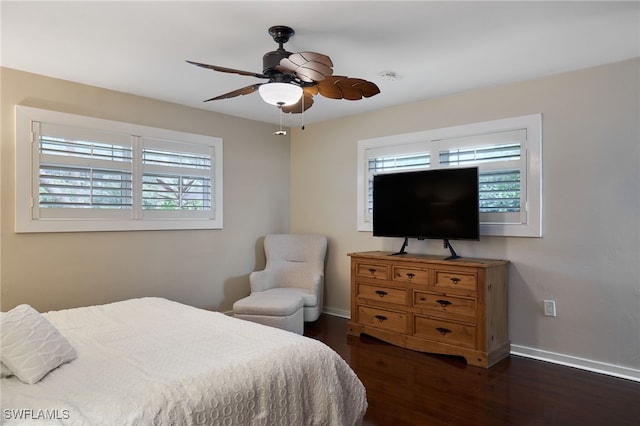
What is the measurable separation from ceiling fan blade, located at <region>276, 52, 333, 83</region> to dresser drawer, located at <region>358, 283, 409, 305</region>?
7.33 ft

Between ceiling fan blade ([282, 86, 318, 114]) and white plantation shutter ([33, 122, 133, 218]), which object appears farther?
white plantation shutter ([33, 122, 133, 218])

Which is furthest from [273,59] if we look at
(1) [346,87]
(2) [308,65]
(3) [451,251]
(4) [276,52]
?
(3) [451,251]

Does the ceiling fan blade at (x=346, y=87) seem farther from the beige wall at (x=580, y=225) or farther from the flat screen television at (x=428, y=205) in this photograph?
the beige wall at (x=580, y=225)

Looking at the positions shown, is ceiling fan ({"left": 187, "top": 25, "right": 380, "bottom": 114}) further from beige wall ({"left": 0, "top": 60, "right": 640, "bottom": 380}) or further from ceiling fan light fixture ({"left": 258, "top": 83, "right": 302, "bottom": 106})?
beige wall ({"left": 0, "top": 60, "right": 640, "bottom": 380})

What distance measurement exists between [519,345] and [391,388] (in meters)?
1.45

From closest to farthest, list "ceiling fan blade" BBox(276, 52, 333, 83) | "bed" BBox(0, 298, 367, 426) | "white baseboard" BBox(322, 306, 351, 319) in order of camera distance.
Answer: "bed" BBox(0, 298, 367, 426) → "ceiling fan blade" BBox(276, 52, 333, 83) → "white baseboard" BBox(322, 306, 351, 319)

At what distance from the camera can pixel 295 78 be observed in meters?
2.50

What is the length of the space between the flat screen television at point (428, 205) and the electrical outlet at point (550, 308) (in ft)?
2.64

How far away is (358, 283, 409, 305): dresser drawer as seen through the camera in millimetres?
3771

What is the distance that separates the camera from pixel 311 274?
15.5ft

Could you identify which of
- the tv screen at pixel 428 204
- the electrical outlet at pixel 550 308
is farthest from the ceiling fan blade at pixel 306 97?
the electrical outlet at pixel 550 308

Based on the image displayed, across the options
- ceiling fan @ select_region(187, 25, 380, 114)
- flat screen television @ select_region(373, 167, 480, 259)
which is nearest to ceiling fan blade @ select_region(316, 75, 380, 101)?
ceiling fan @ select_region(187, 25, 380, 114)

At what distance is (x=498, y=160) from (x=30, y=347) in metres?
3.69

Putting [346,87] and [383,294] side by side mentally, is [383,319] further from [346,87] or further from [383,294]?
[346,87]
